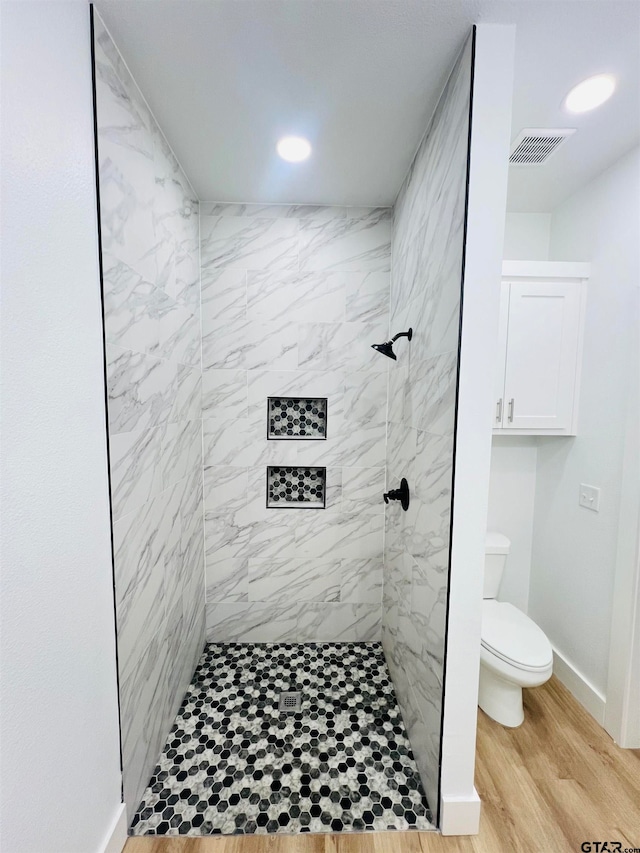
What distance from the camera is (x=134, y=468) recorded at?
1.34 m

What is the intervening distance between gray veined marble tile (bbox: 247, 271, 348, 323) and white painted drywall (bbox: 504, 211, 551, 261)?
981mm

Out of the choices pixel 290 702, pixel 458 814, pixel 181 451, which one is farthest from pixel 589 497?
pixel 181 451

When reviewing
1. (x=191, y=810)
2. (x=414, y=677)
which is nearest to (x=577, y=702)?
(x=414, y=677)

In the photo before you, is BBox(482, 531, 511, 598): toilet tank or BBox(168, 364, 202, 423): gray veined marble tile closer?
BBox(168, 364, 202, 423): gray veined marble tile

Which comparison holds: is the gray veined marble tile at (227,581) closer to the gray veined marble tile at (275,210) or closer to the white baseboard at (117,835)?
the white baseboard at (117,835)

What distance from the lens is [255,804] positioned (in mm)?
1380

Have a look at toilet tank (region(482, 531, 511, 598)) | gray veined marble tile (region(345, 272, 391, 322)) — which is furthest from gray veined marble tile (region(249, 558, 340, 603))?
gray veined marble tile (region(345, 272, 391, 322))

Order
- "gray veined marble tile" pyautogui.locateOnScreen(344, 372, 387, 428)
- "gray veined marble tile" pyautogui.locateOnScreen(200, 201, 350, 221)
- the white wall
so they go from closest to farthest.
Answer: the white wall
"gray veined marble tile" pyautogui.locateOnScreen(200, 201, 350, 221)
"gray veined marble tile" pyautogui.locateOnScreen(344, 372, 387, 428)

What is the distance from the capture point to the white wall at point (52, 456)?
0.78 metres

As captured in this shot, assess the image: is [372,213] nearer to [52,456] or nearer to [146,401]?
[146,401]

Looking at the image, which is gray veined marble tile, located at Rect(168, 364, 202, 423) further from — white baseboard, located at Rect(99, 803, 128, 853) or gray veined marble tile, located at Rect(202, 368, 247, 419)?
white baseboard, located at Rect(99, 803, 128, 853)

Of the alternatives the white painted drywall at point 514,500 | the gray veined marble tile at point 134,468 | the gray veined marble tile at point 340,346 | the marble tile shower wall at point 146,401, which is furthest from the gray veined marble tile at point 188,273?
the white painted drywall at point 514,500

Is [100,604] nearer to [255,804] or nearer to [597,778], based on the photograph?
[255,804]

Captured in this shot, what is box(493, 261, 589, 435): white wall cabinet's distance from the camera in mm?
1978
